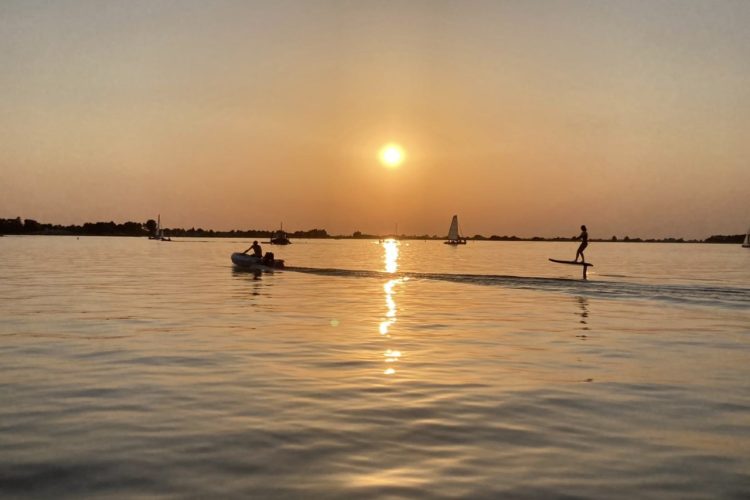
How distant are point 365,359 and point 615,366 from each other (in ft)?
19.8

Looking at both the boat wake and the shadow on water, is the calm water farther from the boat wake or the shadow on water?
the boat wake

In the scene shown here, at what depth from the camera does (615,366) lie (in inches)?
587

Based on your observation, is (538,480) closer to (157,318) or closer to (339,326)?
(339,326)

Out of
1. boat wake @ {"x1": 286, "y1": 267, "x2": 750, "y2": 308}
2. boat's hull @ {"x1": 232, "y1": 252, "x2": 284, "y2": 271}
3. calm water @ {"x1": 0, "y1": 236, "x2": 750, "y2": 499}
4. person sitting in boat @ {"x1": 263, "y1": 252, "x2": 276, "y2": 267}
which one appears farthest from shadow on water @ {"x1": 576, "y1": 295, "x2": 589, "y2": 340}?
boat's hull @ {"x1": 232, "y1": 252, "x2": 284, "y2": 271}

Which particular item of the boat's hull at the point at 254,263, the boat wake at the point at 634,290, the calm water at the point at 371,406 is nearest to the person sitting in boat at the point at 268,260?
the boat's hull at the point at 254,263

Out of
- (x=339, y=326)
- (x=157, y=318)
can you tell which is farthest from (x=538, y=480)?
(x=157, y=318)

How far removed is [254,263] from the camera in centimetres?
5638

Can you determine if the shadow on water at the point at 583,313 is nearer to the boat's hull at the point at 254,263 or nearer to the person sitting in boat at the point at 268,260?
the person sitting in boat at the point at 268,260

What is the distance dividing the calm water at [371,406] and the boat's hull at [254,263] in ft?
102

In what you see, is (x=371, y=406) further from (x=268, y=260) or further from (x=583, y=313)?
(x=268, y=260)

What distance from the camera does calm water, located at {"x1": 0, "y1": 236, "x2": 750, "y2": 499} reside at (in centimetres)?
741

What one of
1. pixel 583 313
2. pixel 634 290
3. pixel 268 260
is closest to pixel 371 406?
pixel 583 313

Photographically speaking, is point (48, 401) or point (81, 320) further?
point (81, 320)

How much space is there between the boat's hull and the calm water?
3099cm
